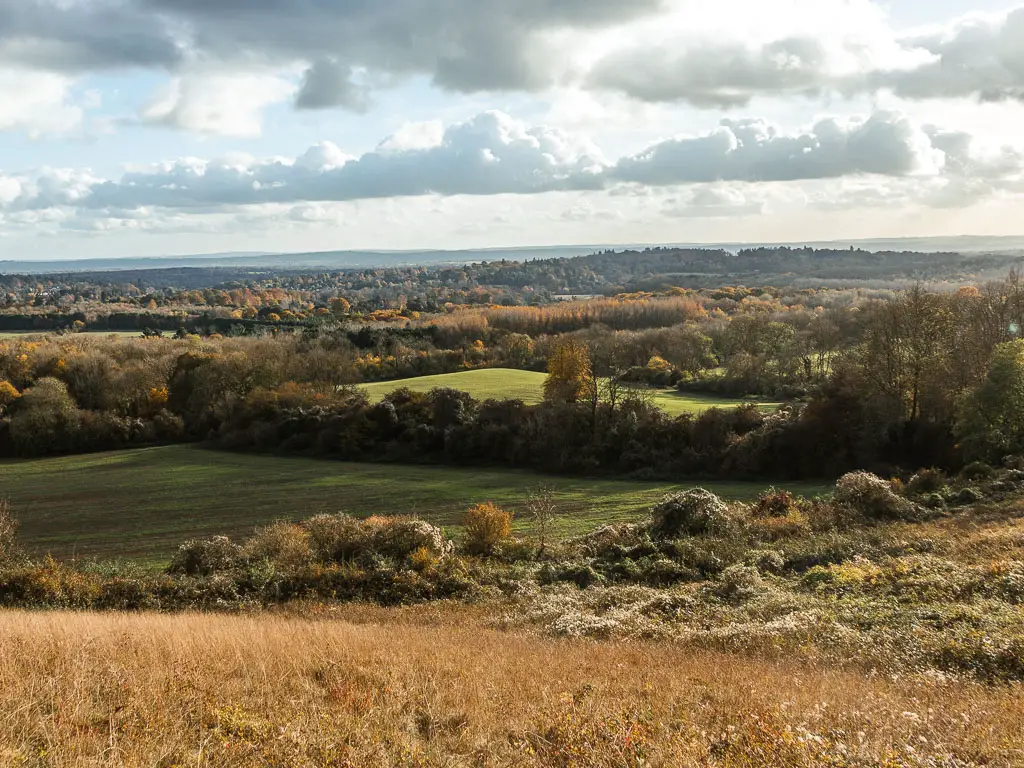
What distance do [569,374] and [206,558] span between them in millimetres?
36850

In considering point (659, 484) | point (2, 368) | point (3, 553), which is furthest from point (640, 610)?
point (2, 368)

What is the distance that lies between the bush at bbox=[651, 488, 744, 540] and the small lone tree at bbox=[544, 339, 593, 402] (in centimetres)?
2529

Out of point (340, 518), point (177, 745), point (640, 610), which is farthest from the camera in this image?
point (340, 518)

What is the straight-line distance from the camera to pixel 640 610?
17453mm

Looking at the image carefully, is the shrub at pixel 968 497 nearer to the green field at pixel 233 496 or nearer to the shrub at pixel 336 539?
the green field at pixel 233 496

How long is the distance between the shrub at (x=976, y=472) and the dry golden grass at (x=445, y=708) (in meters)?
24.5

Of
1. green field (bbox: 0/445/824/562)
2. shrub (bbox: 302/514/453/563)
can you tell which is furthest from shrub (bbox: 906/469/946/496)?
shrub (bbox: 302/514/453/563)

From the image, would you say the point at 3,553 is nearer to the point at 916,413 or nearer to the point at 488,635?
the point at 488,635

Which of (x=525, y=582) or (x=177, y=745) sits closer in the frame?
(x=177, y=745)

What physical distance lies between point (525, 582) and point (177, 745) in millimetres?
15664

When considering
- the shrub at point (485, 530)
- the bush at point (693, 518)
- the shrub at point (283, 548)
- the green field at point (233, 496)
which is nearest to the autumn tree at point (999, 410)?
the green field at point (233, 496)

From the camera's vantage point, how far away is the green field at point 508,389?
2302 inches

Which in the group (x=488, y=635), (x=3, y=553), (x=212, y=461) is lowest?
(x=212, y=461)

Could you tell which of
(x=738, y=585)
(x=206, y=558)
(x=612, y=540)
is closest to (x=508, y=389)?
(x=612, y=540)
